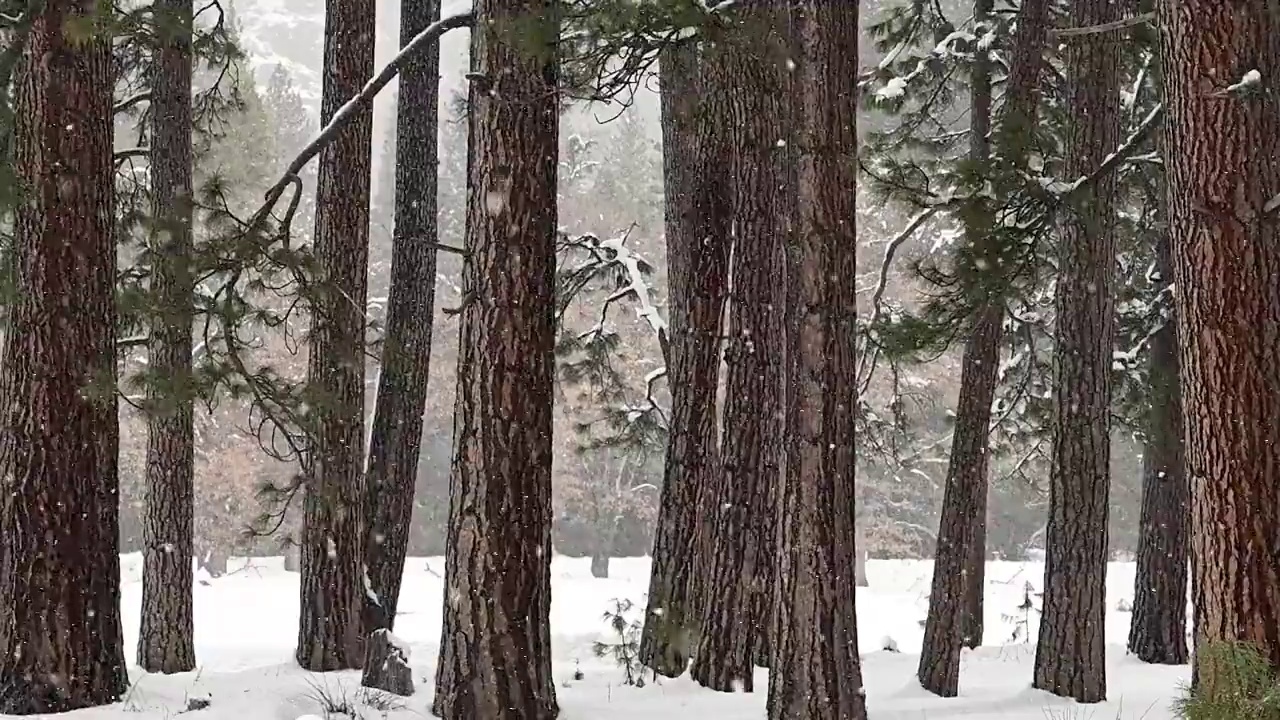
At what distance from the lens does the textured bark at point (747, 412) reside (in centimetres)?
733

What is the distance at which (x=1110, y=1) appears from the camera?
9.06 m

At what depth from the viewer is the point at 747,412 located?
7.44 metres

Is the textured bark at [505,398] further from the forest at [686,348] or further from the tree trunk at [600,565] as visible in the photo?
the tree trunk at [600,565]

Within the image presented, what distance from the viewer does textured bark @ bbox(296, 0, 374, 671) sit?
8.41 metres

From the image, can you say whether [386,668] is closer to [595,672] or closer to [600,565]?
[595,672]

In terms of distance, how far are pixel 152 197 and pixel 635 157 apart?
A: 2665cm

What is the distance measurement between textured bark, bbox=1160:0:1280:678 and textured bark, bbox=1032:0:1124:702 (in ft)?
12.4

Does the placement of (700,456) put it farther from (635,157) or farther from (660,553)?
(635,157)

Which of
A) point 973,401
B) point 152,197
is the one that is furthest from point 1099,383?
point 152,197

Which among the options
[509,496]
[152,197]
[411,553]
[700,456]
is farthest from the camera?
[411,553]

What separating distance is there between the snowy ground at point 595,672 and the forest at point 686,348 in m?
0.08

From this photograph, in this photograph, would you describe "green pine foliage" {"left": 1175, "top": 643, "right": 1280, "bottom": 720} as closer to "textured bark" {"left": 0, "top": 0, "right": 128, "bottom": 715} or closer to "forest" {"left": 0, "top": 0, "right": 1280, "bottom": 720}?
"forest" {"left": 0, "top": 0, "right": 1280, "bottom": 720}

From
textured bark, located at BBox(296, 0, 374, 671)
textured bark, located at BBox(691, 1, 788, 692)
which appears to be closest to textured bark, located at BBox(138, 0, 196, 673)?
textured bark, located at BBox(296, 0, 374, 671)

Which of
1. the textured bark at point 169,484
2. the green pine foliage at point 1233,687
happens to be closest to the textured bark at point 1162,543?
the green pine foliage at point 1233,687
